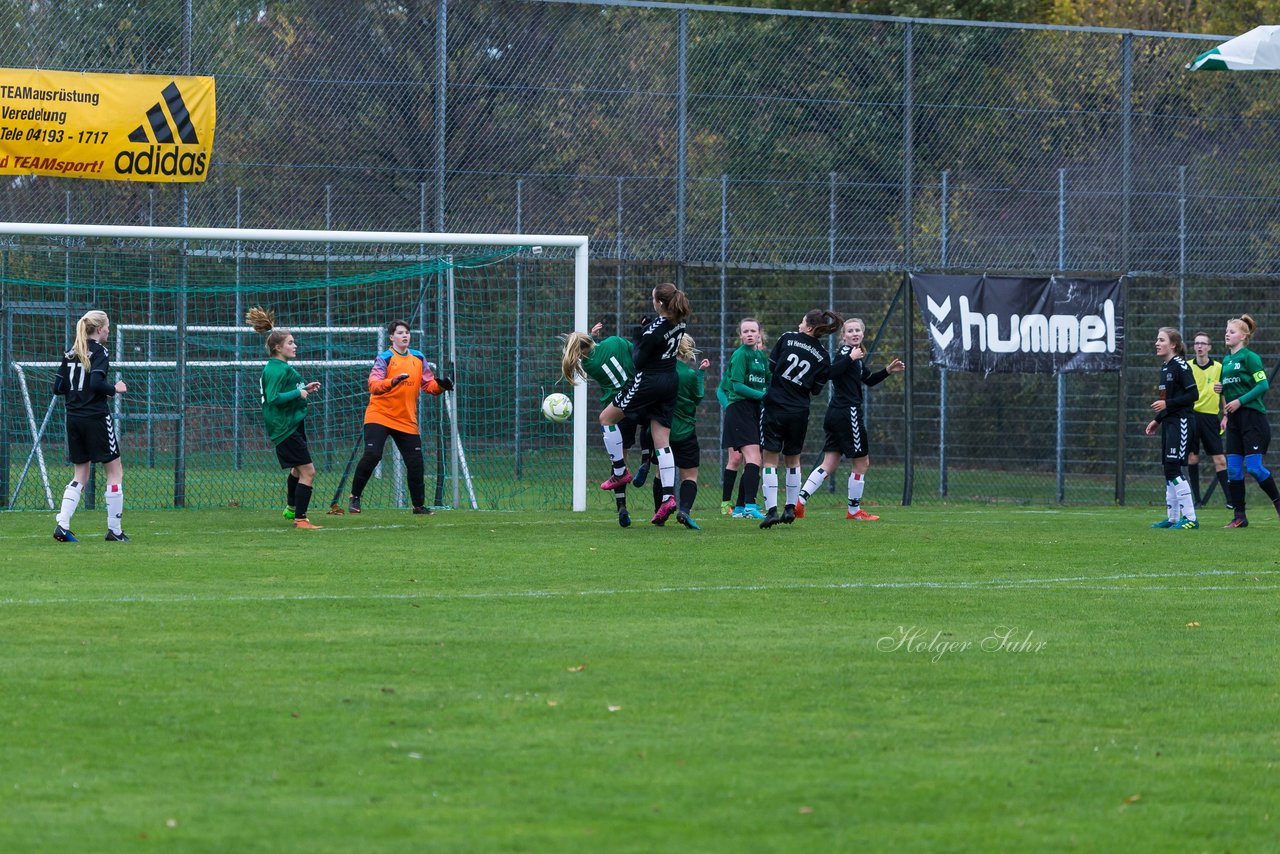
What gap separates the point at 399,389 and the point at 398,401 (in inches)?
5.3

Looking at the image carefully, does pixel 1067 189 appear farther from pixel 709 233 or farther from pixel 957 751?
pixel 957 751

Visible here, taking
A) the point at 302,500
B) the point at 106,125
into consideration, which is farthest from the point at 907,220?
the point at 106,125

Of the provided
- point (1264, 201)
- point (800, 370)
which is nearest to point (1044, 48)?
point (1264, 201)

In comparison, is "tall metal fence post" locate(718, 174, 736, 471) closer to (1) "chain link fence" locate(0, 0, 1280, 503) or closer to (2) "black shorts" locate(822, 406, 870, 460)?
(1) "chain link fence" locate(0, 0, 1280, 503)

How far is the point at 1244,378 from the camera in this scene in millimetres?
15617

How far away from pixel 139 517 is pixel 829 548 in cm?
692

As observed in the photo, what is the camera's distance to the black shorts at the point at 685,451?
50.9 ft

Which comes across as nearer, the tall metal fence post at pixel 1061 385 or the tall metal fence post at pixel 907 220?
the tall metal fence post at pixel 907 220

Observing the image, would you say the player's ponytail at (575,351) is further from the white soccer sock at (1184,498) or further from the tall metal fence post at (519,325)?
the white soccer sock at (1184,498)

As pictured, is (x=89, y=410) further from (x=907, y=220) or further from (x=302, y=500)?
(x=907, y=220)

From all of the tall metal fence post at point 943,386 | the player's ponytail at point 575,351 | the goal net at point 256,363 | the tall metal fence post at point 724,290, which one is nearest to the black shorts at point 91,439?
the player's ponytail at point 575,351

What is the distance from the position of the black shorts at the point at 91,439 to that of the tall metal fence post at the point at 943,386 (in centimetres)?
1030

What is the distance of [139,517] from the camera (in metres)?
15.8

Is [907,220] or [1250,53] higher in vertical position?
[1250,53]
